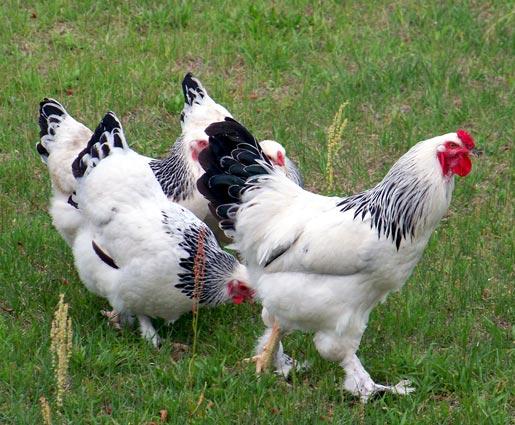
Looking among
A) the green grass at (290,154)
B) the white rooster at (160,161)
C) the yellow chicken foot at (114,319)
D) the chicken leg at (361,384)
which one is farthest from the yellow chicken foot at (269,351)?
the white rooster at (160,161)

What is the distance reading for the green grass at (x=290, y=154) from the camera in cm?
575

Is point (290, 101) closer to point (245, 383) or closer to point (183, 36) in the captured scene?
point (183, 36)

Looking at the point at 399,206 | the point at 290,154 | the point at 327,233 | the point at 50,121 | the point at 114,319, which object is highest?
the point at 399,206

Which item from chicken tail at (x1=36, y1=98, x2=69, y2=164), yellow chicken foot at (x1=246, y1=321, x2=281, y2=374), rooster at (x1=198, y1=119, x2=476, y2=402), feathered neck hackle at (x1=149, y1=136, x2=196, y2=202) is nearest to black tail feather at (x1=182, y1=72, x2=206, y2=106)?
feathered neck hackle at (x1=149, y1=136, x2=196, y2=202)

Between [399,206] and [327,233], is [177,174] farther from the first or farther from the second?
[399,206]

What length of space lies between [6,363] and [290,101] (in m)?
4.43

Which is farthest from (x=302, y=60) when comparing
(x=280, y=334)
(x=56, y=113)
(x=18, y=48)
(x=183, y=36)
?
(x=280, y=334)

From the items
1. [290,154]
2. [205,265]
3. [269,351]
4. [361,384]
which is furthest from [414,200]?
[290,154]

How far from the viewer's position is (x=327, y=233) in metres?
5.69

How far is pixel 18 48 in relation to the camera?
10164 mm

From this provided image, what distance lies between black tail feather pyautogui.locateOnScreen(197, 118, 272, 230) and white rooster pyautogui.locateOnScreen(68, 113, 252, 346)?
34 cm

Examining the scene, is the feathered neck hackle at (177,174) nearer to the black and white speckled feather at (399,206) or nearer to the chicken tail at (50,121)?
the chicken tail at (50,121)

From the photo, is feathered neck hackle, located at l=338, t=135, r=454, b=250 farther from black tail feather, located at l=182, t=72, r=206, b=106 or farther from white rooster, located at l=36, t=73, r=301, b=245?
black tail feather, located at l=182, t=72, r=206, b=106

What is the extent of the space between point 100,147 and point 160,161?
116 centimetres
